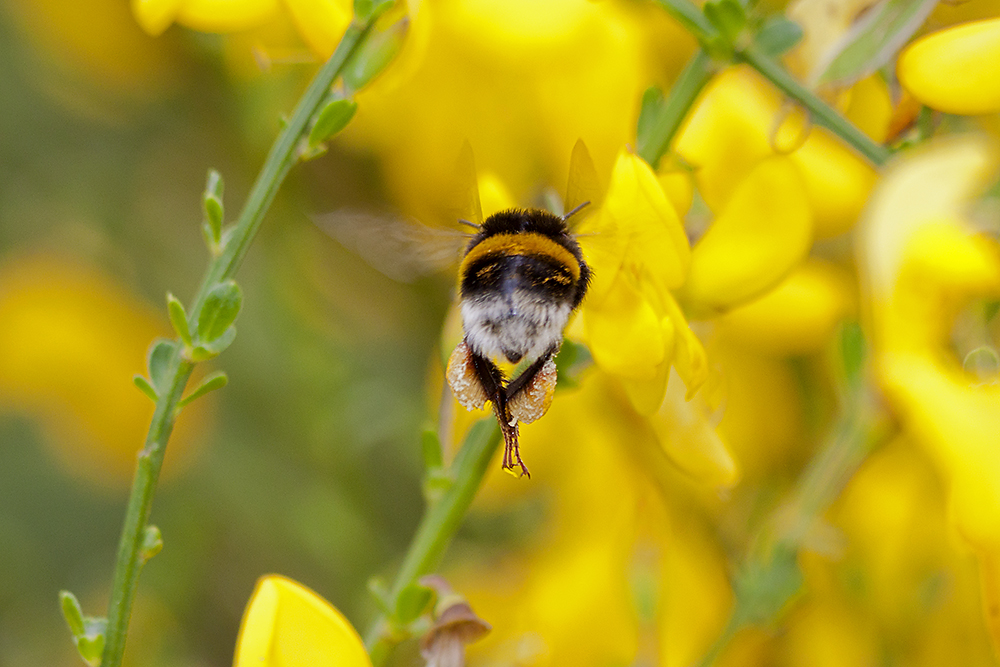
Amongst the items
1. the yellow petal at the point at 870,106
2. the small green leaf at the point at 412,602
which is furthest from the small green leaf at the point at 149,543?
the yellow petal at the point at 870,106

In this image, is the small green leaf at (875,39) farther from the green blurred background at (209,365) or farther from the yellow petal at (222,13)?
the green blurred background at (209,365)

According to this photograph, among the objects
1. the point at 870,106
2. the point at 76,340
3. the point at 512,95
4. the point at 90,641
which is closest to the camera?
the point at 90,641

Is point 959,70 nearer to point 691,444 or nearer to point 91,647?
point 691,444

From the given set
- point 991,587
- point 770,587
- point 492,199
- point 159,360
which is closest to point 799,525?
point 770,587

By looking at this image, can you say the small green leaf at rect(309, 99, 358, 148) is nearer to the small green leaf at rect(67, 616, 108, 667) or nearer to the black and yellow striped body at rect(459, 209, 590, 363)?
the black and yellow striped body at rect(459, 209, 590, 363)

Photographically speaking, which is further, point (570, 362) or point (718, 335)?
point (718, 335)

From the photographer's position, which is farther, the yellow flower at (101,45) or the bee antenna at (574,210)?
the yellow flower at (101,45)

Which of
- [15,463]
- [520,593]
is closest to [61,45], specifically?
[15,463]
